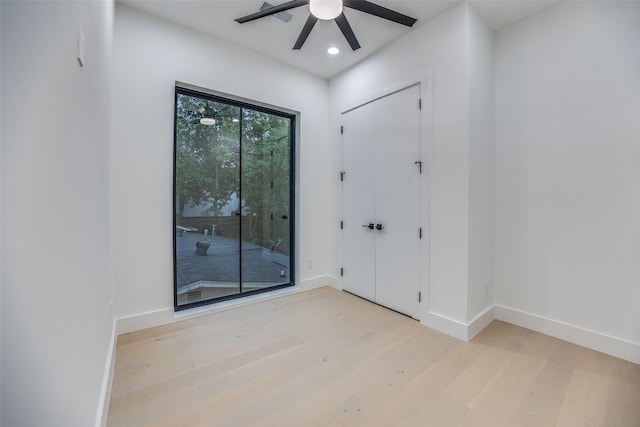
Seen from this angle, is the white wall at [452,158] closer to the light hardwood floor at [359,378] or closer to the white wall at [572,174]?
the white wall at [572,174]

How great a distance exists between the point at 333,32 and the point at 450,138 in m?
1.67

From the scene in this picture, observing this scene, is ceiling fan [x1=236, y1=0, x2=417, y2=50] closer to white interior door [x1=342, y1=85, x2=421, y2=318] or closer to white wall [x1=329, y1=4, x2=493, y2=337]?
white wall [x1=329, y1=4, x2=493, y2=337]

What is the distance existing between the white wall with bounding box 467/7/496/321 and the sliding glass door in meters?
2.22

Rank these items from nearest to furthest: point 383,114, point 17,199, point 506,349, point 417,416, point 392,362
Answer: point 17,199, point 417,416, point 392,362, point 506,349, point 383,114

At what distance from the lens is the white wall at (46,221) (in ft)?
2.05

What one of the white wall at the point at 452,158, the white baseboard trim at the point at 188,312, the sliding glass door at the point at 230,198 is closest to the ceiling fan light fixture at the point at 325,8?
the white wall at the point at 452,158

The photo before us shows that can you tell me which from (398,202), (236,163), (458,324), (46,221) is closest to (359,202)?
(398,202)

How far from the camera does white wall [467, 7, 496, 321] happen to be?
2496mm

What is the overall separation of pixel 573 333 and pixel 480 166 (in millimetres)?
1680

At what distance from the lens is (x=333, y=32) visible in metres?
2.88

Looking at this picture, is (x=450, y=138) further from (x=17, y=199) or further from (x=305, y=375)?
(x=17, y=199)

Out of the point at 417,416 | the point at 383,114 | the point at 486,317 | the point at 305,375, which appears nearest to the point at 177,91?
the point at 383,114

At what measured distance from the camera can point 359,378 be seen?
190 cm

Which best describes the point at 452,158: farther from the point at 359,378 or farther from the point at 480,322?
the point at 359,378
